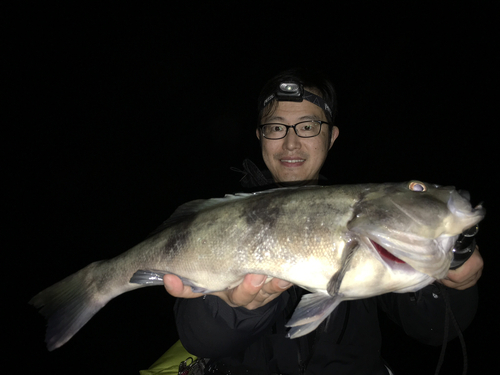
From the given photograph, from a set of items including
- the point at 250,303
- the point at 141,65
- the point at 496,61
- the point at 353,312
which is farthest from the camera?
the point at 141,65

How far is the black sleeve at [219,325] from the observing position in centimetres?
163

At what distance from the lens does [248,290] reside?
142cm

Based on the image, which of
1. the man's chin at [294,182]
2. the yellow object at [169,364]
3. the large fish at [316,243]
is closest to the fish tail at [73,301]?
the large fish at [316,243]

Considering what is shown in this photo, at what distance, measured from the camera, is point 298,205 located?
53.0 inches

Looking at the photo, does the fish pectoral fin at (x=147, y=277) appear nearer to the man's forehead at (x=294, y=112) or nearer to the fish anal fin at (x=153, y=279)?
the fish anal fin at (x=153, y=279)

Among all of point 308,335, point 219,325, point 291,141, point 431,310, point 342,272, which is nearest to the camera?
point 342,272

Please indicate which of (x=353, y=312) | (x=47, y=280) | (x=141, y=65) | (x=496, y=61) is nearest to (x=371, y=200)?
(x=353, y=312)

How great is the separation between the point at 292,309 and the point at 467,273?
1.15 m

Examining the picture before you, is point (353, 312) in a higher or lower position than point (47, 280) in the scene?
higher

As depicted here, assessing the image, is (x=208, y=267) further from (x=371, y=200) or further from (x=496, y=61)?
(x=496, y=61)

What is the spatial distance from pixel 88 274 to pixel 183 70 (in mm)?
19925

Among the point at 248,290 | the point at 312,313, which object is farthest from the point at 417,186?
the point at 248,290

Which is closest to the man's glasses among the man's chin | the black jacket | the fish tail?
the man's chin

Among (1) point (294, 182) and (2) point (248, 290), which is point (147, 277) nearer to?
(2) point (248, 290)
